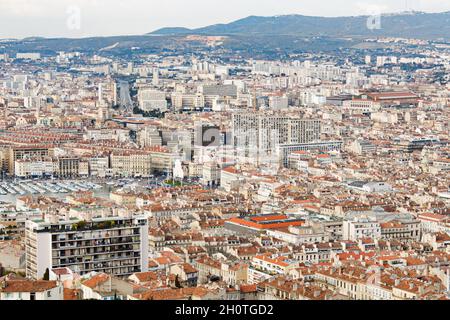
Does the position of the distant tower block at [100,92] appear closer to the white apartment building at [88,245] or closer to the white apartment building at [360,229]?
the white apartment building at [360,229]

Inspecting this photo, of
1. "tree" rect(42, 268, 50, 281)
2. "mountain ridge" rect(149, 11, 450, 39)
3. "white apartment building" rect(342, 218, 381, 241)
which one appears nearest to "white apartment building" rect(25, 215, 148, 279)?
"tree" rect(42, 268, 50, 281)

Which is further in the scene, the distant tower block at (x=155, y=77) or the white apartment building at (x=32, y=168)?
the distant tower block at (x=155, y=77)

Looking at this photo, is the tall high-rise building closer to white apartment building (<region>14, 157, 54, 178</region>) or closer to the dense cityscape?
the dense cityscape

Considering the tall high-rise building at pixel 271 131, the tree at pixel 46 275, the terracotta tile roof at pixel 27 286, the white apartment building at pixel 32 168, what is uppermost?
the terracotta tile roof at pixel 27 286

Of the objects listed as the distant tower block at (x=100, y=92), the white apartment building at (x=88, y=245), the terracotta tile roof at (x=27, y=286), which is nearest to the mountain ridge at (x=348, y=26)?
the distant tower block at (x=100, y=92)

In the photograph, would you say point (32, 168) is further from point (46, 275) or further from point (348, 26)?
point (46, 275)

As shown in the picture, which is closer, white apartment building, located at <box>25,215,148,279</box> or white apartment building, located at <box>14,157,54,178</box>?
white apartment building, located at <box>25,215,148,279</box>

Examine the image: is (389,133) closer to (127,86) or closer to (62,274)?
(127,86)

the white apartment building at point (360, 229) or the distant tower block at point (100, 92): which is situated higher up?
the distant tower block at point (100, 92)
